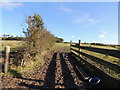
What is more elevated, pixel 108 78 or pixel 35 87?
pixel 108 78

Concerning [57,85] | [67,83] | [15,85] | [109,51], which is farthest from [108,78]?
[15,85]

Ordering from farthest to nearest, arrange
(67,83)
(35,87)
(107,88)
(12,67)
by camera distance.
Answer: (12,67) → (67,83) → (35,87) → (107,88)

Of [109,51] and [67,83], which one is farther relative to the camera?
[67,83]

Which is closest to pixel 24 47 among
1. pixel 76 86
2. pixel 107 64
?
pixel 76 86

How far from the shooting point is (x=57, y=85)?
133 inches

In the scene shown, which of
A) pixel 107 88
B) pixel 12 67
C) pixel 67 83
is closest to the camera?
pixel 107 88

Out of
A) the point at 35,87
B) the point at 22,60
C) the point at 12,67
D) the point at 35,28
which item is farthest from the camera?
the point at 35,28

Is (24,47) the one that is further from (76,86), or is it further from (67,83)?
(76,86)

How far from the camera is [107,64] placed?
3.33 meters

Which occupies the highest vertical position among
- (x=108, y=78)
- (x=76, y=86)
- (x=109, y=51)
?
(x=109, y=51)

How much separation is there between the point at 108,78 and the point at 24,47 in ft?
13.0

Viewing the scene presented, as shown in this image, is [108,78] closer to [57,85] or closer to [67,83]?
[67,83]

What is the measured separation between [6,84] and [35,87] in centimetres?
94

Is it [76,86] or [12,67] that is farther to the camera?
[12,67]
